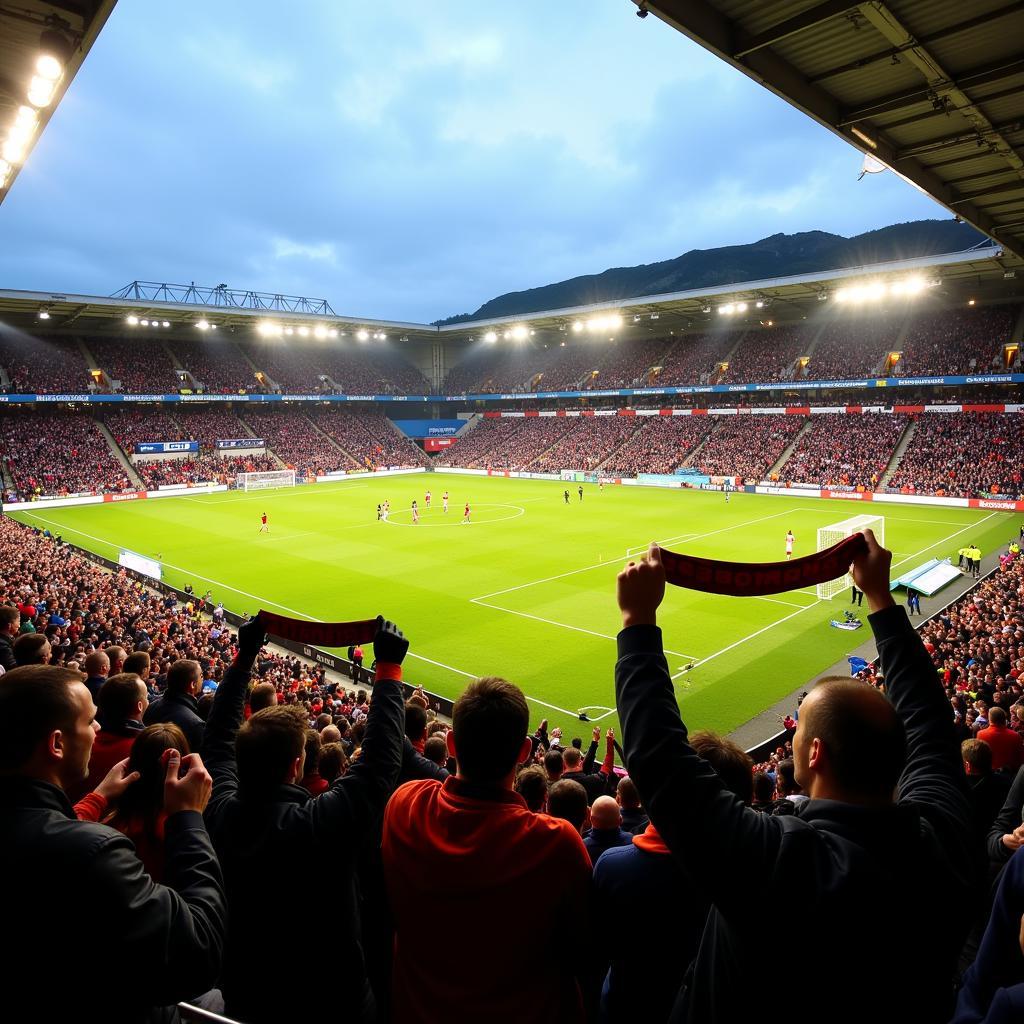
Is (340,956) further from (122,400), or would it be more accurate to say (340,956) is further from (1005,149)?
(122,400)

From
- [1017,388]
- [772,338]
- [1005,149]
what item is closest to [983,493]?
[1017,388]

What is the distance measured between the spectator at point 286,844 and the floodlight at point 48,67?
10792mm

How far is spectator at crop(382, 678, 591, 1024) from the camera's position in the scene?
2.33 meters

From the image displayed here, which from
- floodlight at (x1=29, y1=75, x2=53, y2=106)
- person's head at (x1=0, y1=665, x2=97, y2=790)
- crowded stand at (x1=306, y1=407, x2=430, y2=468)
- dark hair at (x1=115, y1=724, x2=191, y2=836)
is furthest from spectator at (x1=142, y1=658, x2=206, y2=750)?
crowded stand at (x1=306, y1=407, x2=430, y2=468)

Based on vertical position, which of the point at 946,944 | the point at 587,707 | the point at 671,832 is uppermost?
the point at 671,832

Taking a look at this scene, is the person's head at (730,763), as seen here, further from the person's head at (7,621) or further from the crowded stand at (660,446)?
the crowded stand at (660,446)

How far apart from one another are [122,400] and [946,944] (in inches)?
2769

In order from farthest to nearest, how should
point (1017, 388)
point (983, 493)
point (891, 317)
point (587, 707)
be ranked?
point (891, 317) → point (1017, 388) → point (983, 493) → point (587, 707)

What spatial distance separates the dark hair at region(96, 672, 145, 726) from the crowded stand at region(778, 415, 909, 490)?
51503 millimetres

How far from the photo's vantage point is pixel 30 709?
2.37 meters

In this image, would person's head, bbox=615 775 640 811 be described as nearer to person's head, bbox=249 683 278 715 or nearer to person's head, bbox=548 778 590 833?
person's head, bbox=548 778 590 833

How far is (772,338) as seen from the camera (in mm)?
67188

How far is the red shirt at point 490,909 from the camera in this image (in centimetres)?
233

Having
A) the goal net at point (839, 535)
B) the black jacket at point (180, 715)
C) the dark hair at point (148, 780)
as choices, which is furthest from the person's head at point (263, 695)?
the goal net at point (839, 535)
